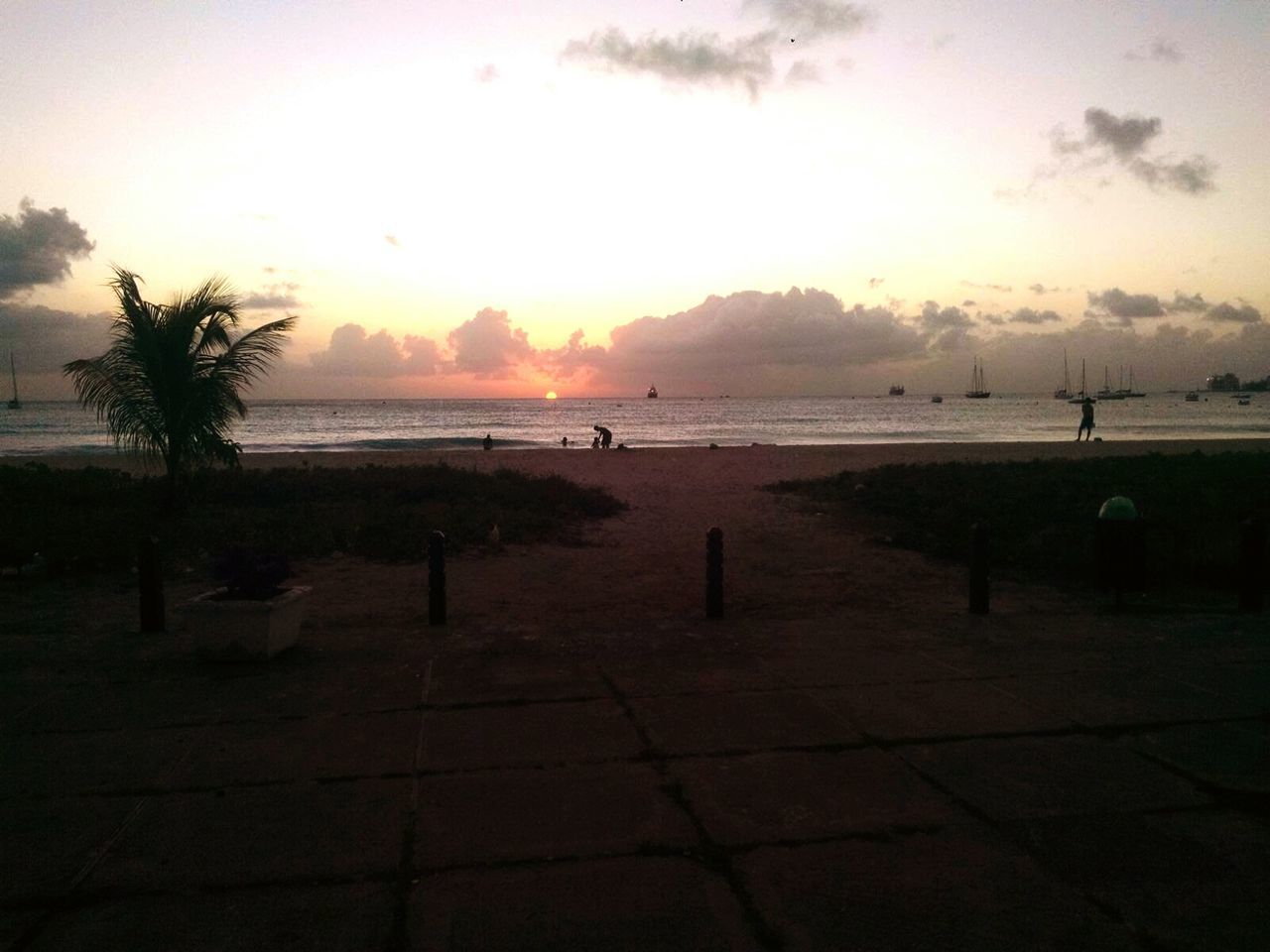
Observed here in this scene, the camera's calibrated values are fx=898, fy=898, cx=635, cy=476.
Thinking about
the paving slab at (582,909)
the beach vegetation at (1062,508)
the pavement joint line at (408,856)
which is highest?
the beach vegetation at (1062,508)

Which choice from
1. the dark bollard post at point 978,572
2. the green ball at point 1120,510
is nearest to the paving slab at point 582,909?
the dark bollard post at point 978,572

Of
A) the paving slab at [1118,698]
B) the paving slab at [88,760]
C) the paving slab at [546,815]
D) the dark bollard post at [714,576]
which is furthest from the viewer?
the dark bollard post at [714,576]

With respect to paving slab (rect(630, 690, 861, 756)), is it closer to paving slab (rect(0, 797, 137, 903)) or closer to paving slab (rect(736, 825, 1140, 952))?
paving slab (rect(736, 825, 1140, 952))

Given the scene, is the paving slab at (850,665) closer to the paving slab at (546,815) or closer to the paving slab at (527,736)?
the paving slab at (527,736)

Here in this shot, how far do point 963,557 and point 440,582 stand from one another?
7.98 m

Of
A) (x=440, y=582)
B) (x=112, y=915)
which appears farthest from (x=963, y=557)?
(x=112, y=915)

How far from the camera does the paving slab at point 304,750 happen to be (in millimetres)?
4848

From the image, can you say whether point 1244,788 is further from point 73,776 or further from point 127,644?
point 127,644

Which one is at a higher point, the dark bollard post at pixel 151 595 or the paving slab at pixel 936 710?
the dark bollard post at pixel 151 595

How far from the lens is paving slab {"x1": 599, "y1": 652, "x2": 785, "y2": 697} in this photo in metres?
6.44

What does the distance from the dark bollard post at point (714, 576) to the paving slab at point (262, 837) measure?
477 cm

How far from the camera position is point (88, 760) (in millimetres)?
5121

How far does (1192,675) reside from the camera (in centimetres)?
673

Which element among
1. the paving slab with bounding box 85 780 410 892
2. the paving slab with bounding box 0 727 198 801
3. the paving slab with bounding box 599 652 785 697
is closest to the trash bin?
the paving slab with bounding box 599 652 785 697
